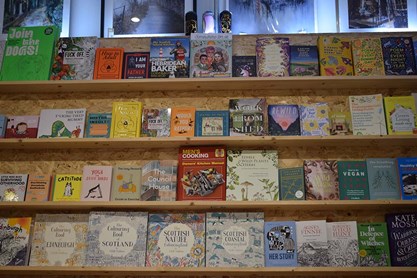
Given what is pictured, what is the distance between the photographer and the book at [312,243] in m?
3.19

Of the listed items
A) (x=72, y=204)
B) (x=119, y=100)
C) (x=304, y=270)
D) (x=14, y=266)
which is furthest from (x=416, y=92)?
(x=14, y=266)

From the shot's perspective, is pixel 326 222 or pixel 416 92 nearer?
pixel 326 222

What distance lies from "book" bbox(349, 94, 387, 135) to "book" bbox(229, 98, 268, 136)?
60 cm

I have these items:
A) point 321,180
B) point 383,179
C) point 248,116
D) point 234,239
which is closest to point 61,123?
point 248,116

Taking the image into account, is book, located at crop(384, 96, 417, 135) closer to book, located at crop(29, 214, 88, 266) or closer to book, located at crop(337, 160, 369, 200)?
book, located at crop(337, 160, 369, 200)

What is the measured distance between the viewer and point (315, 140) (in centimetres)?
331

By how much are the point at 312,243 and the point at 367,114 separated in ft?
3.11

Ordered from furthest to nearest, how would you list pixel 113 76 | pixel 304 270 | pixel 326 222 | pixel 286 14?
pixel 286 14 < pixel 113 76 < pixel 326 222 < pixel 304 270

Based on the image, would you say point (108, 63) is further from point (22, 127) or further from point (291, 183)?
point (291, 183)

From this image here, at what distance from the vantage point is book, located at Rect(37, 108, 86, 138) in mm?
3514

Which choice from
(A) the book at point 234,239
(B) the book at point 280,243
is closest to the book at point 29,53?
(A) the book at point 234,239

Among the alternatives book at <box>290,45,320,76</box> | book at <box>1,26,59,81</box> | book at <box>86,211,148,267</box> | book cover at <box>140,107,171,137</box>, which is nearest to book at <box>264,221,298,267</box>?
book at <box>86,211,148,267</box>

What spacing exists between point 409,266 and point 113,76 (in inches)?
91.4

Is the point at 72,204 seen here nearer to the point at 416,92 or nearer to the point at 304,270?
the point at 304,270
